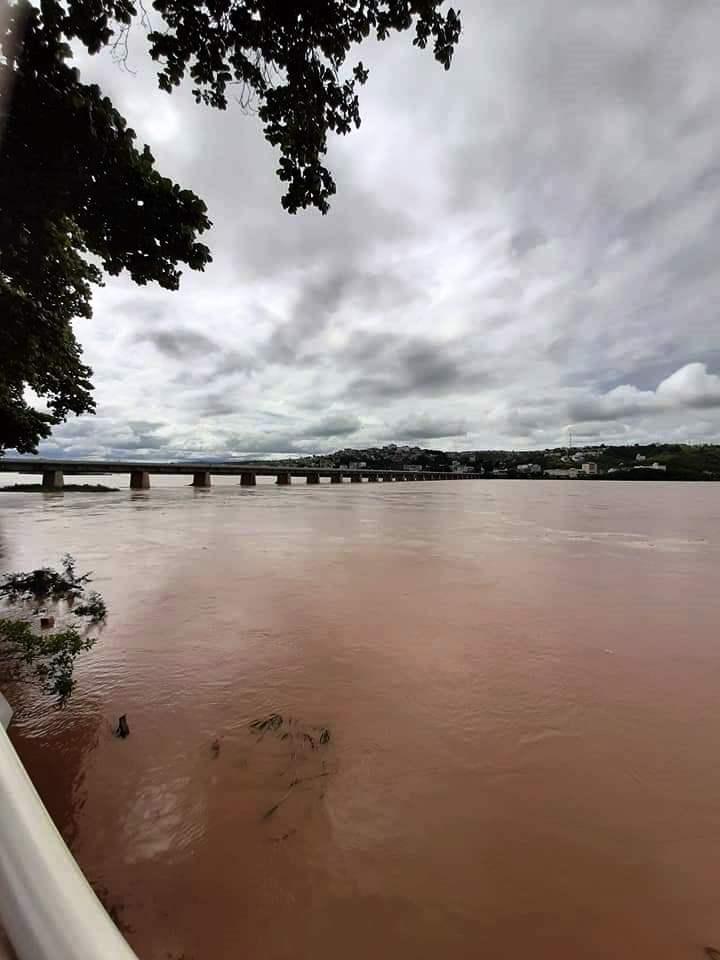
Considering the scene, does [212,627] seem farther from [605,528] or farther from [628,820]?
[605,528]

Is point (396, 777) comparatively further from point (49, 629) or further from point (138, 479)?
point (138, 479)

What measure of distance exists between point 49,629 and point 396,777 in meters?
4.23

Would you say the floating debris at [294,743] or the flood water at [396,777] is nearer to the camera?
the flood water at [396,777]

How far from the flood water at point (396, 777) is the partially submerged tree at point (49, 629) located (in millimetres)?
218

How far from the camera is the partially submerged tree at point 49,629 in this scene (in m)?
3.60

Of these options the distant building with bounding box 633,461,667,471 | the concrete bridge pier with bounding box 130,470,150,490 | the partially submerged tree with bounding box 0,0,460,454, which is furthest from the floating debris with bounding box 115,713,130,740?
the distant building with bounding box 633,461,667,471

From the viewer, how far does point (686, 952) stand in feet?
5.23

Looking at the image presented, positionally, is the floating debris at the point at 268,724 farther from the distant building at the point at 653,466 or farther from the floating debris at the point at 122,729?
the distant building at the point at 653,466

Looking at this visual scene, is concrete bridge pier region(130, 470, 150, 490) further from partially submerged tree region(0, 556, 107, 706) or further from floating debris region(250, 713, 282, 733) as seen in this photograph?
floating debris region(250, 713, 282, 733)

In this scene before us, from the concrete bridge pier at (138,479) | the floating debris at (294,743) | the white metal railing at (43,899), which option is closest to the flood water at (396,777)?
the floating debris at (294,743)

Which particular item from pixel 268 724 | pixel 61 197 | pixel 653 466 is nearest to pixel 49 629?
pixel 268 724

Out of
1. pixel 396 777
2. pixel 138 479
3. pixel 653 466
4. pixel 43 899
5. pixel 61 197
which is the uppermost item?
pixel 61 197

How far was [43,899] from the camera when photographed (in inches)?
41.3

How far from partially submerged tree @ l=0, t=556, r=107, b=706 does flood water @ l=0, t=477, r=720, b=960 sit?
0.22 metres
